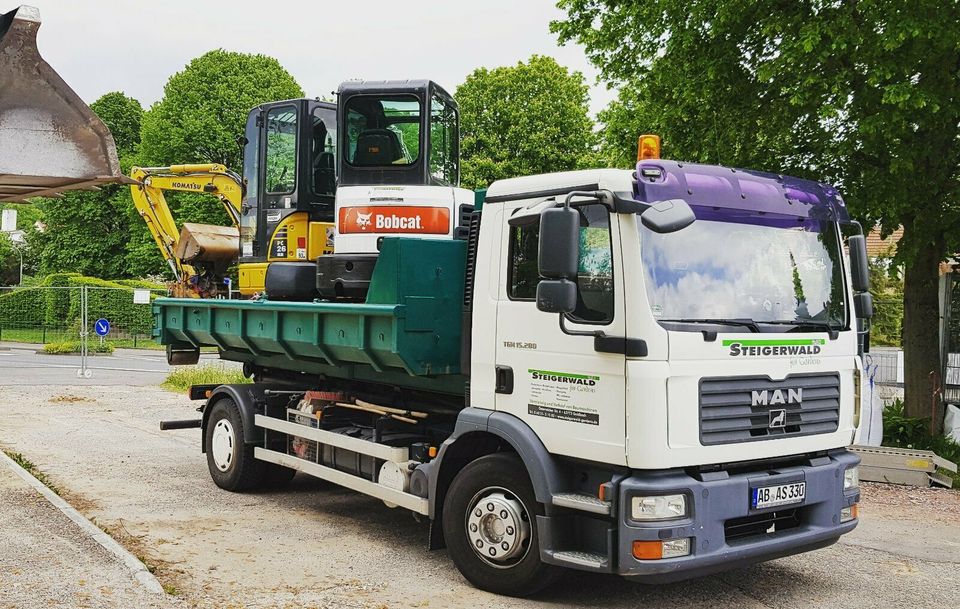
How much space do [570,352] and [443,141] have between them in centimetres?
550

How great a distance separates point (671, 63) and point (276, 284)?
585cm

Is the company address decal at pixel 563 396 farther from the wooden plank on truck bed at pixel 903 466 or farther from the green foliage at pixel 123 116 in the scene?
the green foliage at pixel 123 116

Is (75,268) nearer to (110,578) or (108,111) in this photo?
(108,111)

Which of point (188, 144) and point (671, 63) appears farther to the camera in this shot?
point (188, 144)

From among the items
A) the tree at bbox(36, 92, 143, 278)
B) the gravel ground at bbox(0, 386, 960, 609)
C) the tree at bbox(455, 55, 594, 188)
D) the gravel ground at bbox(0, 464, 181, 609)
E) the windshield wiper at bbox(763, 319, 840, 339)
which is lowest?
the gravel ground at bbox(0, 386, 960, 609)

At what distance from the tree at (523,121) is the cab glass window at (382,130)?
27.0m

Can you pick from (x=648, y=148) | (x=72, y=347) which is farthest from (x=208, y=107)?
(x=648, y=148)

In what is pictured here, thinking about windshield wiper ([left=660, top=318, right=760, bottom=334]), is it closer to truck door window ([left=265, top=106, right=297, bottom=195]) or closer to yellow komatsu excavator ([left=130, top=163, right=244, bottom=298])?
truck door window ([left=265, top=106, right=297, bottom=195])

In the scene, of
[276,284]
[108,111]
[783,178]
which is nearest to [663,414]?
[783,178]

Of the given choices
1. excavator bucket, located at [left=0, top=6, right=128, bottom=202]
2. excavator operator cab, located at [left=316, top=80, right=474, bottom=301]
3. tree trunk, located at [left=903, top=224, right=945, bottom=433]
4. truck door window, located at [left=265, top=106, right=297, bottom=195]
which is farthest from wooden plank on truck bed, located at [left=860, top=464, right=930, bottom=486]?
excavator bucket, located at [left=0, top=6, right=128, bottom=202]

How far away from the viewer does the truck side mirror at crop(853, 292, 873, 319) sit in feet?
20.7

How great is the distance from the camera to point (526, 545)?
5.71 meters

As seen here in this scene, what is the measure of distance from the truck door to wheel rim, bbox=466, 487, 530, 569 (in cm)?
47

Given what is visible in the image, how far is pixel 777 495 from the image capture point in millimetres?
5547
